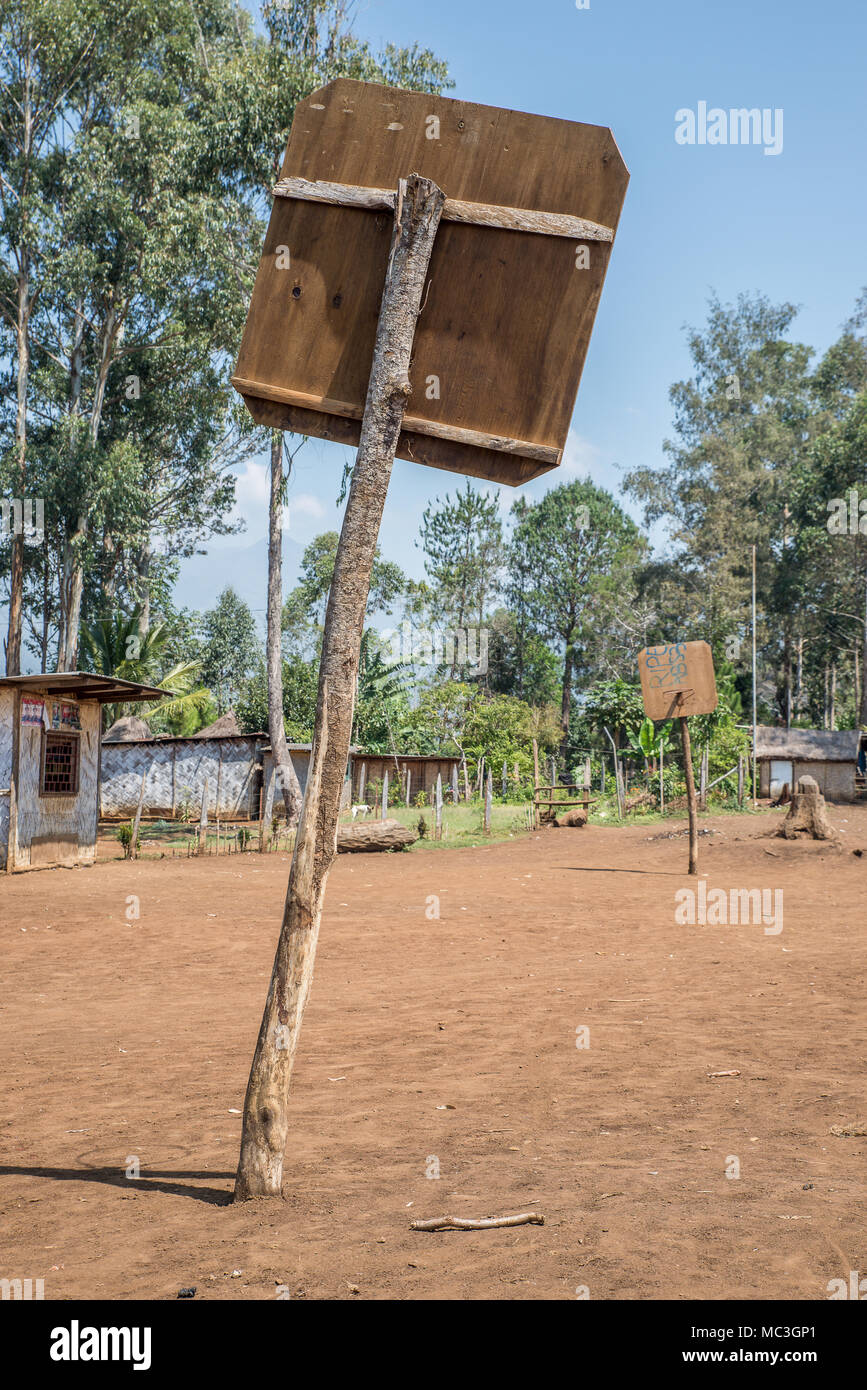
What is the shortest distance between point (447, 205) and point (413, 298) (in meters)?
0.45

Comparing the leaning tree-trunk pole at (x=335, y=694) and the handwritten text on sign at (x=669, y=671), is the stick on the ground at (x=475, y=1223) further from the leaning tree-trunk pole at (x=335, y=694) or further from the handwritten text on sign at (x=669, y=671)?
the handwritten text on sign at (x=669, y=671)

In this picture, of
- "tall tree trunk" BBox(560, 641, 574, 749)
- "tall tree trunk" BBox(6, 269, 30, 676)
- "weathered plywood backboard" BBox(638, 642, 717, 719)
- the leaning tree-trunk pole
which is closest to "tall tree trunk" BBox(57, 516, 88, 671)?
"tall tree trunk" BBox(6, 269, 30, 676)

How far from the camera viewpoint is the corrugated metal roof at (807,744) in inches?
1395

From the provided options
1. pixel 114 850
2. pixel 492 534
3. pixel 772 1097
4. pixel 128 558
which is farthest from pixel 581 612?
pixel 772 1097

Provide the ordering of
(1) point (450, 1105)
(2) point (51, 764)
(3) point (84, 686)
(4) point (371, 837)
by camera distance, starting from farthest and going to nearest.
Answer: (4) point (371, 837)
(2) point (51, 764)
(3) point (84, 686)
(1) point (450, 1105)

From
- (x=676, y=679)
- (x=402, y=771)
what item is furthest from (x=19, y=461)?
(x=676, y=679)

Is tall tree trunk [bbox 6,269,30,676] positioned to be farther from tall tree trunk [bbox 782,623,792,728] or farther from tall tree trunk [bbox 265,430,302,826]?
tall tree trunk [bbox 782,623,792,728]

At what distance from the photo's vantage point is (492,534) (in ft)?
174

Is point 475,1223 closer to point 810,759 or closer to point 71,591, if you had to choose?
point 71,591

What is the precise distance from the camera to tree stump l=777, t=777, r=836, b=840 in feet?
Result: 62.2

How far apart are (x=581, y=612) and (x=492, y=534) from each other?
637cm

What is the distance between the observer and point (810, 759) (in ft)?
115

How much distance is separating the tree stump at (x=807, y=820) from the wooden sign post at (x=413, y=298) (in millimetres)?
16567

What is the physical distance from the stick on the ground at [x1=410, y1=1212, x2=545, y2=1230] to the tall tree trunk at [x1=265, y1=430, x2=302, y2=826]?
19948 mm
